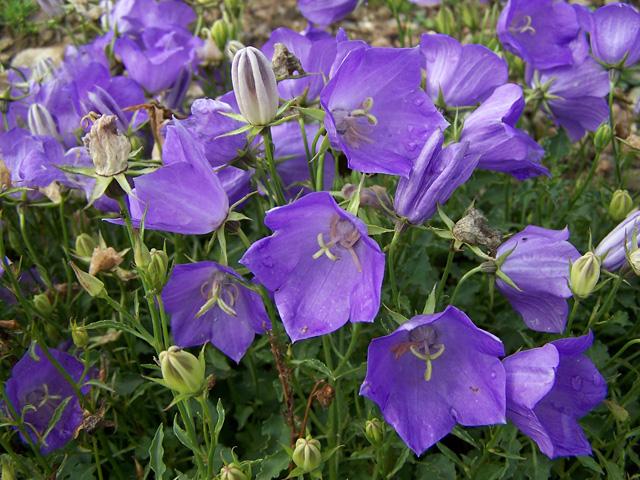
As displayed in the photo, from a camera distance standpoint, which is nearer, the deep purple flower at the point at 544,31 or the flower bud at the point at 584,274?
the flower bud at the point at 584,274

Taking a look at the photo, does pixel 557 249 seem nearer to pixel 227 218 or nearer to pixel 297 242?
pixel 297 242

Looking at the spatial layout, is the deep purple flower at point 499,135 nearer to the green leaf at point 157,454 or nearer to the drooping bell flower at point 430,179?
the drooping bell flower at point 430,179

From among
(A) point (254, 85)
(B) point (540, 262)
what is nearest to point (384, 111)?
(A) point (254, 85)

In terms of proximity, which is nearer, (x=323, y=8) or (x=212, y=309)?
(x=212, y=309)

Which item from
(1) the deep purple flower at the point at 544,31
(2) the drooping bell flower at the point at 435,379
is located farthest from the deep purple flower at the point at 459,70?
(2) the drooping bell flower at the point at 435,379

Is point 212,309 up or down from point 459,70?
down

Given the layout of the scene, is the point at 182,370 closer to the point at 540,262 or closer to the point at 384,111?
the point at 384,111

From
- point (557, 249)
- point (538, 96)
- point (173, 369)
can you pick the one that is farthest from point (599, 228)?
point (173, 369)
